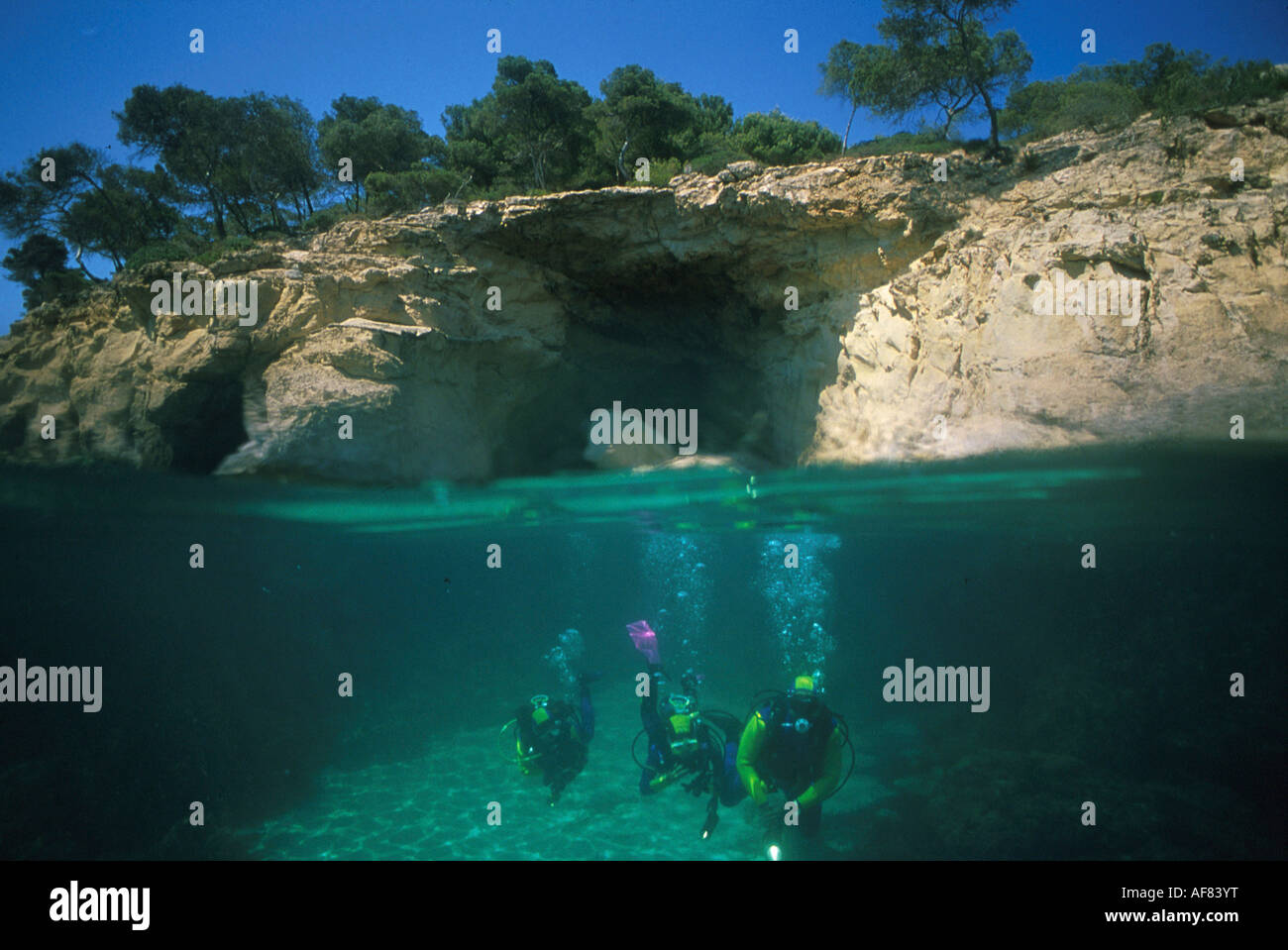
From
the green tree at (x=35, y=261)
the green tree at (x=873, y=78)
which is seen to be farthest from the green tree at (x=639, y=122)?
the green tree at (x=35, y=261)

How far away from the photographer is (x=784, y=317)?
1083cm

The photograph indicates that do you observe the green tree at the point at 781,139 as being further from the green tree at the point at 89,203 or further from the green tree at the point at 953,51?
the green tree at the point at 89,203

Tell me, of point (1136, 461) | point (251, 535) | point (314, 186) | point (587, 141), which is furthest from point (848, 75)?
point (251, 535)

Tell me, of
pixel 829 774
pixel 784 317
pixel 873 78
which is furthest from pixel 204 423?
pixel 873 78

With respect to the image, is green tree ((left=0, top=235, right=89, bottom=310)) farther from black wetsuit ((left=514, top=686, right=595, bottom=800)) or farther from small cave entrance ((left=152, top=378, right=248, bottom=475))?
black wetsuit ((left=514, top=686, right=595, bottom=800))

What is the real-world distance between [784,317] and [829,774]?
755 centimetres

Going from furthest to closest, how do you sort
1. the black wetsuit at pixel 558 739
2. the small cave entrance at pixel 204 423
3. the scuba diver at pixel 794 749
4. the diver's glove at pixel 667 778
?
the black wetsuit at pixel 558 739, the diver's glove at pixel 667 778, the small cave entrance at pixel 204 423, the scuba diver at pixel 794 749

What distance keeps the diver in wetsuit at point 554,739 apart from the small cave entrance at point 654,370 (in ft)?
15.0

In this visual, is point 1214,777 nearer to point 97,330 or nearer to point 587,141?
point 587,141

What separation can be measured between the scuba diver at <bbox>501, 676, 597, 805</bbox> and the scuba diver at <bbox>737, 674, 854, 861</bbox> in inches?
127

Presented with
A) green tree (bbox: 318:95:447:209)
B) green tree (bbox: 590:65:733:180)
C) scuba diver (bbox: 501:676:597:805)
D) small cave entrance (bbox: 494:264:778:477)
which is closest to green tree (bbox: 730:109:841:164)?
green tree (bbox: 590:65:733:180)

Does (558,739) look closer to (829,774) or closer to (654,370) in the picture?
(829,774)

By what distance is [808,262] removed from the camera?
9.95 metres

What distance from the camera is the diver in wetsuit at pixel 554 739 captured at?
10.5 metres
